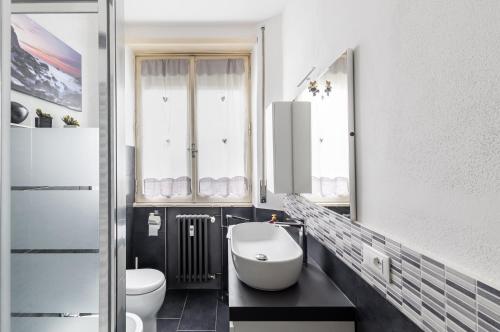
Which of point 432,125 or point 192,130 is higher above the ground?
point 192,130

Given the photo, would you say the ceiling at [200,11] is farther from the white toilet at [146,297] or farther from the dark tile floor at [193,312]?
the dark tile floor at [193,312]

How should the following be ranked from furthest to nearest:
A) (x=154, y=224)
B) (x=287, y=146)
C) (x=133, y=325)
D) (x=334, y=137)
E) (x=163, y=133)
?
(x=163, y=133), (x=154, y=224), (x=287, y=146), (x=133, y=325), (x=334, y=137)

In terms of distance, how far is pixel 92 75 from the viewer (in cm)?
77

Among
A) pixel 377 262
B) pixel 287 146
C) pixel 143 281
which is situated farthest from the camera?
pixel 143 281

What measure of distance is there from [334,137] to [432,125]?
65 centimetres

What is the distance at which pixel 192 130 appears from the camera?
293cm

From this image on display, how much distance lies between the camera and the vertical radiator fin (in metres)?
2.77

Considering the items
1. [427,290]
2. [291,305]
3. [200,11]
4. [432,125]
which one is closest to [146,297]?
[291,305]

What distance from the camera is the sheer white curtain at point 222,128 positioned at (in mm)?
2904

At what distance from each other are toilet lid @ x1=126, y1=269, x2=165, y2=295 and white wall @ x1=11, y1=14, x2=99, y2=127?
156 centimetres

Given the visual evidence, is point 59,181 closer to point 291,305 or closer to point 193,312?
point 291,305

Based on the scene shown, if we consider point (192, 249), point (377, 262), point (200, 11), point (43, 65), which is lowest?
point (192, 249)

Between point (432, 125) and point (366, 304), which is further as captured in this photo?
point (366, 304)

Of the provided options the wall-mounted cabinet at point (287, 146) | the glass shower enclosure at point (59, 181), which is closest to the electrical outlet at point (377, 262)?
the glass shower enclosure at point (59, 181)
